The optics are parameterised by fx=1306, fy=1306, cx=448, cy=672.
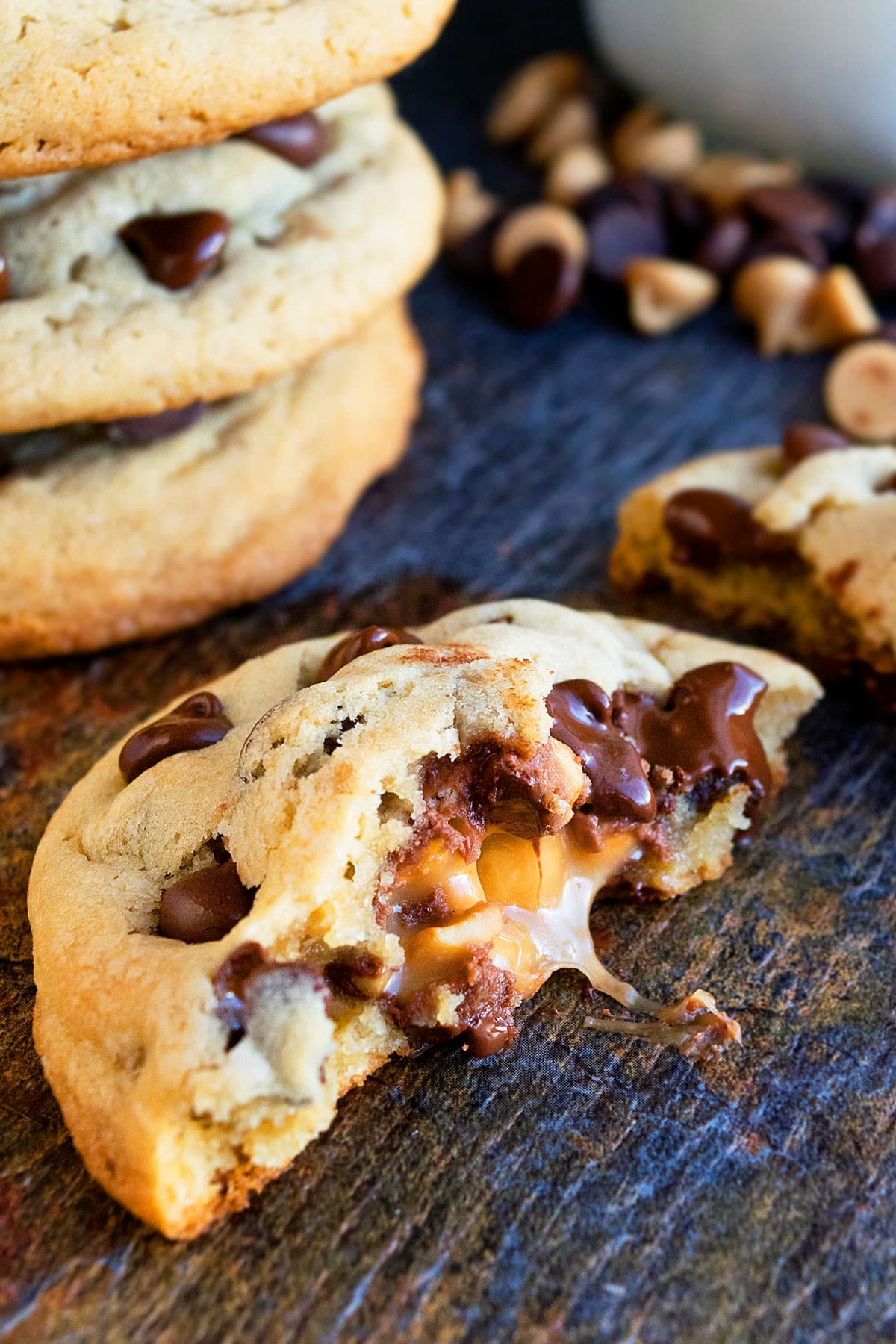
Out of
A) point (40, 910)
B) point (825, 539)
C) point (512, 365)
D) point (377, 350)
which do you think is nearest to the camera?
point (40, 910)

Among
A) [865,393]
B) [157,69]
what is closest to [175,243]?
[157,69]

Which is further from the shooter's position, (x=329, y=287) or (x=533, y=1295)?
(x=329, y=287)

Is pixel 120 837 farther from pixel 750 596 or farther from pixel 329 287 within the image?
pixel 750 596

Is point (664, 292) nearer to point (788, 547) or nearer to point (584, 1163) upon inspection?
point (788, 547)

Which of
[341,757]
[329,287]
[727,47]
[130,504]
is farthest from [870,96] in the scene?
[341,757]

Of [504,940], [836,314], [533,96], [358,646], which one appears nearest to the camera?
[504,940]
